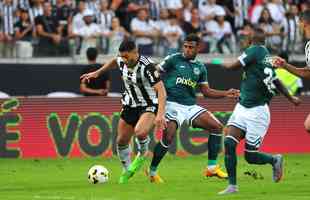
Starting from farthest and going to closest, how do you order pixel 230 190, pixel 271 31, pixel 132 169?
1. pixel 271 31
2. pixel 132 169
3. pixel 230 190

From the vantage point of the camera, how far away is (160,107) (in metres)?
14.3

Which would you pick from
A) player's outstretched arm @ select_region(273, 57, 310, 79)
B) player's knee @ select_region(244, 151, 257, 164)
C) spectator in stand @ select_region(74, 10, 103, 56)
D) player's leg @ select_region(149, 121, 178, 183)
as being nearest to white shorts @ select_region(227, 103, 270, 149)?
player's knee @ select_region(244, 151, 257, 164)

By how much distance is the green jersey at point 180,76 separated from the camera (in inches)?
626

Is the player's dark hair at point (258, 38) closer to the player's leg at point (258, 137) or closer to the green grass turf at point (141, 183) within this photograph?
the player's leg at point (258, 137)

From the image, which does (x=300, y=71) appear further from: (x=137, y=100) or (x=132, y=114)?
(x=132, y=114)

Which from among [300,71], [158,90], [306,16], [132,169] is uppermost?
[306,16]

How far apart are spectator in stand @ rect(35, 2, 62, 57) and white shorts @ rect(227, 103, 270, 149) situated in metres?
9.76

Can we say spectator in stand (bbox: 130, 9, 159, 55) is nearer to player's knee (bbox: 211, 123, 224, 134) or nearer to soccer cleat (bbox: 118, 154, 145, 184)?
player's knee (bbox: 211, 123, 224, 134)

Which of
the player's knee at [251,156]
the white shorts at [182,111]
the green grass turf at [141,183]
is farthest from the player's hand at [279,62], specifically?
the white shorts at [182,111]

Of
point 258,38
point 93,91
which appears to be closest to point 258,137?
point 258,38

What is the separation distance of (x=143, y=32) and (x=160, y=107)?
9533 mm

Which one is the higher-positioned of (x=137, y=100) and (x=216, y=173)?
(x=137, y=100)

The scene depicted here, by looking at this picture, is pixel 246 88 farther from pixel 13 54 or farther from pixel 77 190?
pixel 13 54

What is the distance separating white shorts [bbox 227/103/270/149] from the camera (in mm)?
13523
